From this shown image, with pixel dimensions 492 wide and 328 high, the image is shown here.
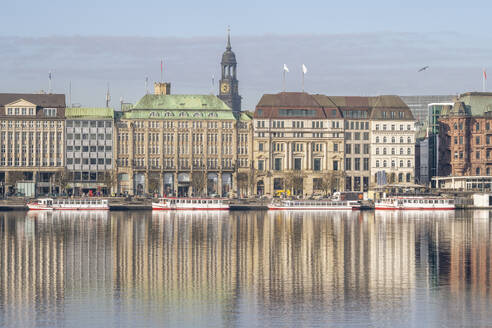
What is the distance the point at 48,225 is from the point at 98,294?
6740 centimetres

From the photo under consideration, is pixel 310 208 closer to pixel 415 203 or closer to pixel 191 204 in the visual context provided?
pixel 415 203

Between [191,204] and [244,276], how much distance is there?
361 ft

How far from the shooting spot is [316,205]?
19088 cm

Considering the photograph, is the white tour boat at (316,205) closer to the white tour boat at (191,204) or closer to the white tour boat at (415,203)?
the white tour boat at (415,203)

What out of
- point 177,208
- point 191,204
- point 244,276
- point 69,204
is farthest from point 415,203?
point 244,276

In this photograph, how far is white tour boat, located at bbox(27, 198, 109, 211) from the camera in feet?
594

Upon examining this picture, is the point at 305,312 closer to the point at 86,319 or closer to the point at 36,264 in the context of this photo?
the point at 86,319

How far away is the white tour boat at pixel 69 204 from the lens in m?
181

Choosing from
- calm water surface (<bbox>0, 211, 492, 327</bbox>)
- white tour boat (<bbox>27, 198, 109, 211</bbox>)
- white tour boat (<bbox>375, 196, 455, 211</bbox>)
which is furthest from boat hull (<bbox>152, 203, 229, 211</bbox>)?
calm water surface (<bbox>0, 211, 492, 327</bbox>)

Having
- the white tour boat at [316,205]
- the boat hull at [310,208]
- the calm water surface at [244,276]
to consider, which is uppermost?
the white tour boat at [316,205]

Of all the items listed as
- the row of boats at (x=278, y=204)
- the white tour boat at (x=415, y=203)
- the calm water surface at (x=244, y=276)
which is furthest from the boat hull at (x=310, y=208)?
the calm water surface at (x=244, y=276)

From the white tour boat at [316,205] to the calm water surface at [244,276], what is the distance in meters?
54.4

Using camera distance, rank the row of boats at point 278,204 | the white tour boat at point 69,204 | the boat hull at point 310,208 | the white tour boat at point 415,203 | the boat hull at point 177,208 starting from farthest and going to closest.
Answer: the white tour boat at point 415,203 < the boat hull at point 310,208 < the boat hull at point 177,208 < the row of boats at point 278,204 < the white tour boat at point 69,204

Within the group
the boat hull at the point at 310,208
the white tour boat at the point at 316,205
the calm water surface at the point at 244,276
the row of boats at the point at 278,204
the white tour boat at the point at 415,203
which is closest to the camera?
the calm water surface at the point at 244,276
